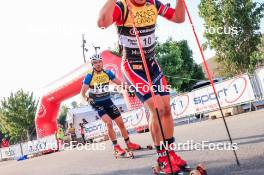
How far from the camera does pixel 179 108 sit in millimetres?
17500

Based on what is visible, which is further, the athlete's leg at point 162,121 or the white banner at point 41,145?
the white banner at point 41,145

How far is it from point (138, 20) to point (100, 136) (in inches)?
773

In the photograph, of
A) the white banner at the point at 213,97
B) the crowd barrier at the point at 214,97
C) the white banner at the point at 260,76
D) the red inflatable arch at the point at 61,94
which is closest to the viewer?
the white banner at the point at 260,76

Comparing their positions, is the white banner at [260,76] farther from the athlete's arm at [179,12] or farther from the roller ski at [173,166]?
the roller ski at [173,166]

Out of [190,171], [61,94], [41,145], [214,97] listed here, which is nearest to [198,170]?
[190,171]

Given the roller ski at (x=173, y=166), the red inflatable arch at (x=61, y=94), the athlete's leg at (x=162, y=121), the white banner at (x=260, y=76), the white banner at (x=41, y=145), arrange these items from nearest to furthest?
the roller ski at (x=173, y=166) → the athlete's leg at (x=162, y=121) → the white banner at (x=260, y=76) → the red inflatable arch at (x=61, y=94) → the white banner at (x=41, y=145)

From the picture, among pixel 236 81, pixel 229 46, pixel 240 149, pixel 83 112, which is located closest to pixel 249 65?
pixel 229 46

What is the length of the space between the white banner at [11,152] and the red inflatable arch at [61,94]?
12.5ft

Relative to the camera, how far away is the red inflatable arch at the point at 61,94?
19.6 m

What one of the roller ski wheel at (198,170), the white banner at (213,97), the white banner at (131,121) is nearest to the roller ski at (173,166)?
the roller ski wheel at (198,170)

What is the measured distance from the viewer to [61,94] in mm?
21859

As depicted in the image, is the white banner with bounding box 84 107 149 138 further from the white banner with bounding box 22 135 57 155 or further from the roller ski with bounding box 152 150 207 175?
the roller ski with bounding box 152 150 207 175

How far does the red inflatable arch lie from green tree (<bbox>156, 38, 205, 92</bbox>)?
3237 centimetres

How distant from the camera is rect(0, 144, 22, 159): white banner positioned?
86.2 feet
